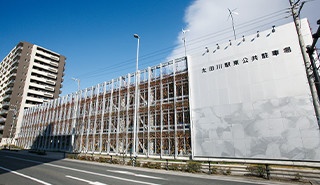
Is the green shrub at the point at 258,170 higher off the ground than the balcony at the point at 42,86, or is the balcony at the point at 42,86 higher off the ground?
the balcony at the point at 42,86

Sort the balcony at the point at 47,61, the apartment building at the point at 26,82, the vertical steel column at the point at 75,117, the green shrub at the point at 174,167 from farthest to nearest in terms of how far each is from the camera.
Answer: the balcony at the point at 47,61 → the apartment building at the point at 26,82 → the vertical steel column at the point at 75,117 → the green shrub at the point at 174,167

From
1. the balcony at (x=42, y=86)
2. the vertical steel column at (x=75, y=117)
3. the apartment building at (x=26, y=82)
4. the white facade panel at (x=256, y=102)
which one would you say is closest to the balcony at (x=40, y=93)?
the apartment building at (x=26, y=82)

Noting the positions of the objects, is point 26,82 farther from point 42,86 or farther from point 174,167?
point 174,167

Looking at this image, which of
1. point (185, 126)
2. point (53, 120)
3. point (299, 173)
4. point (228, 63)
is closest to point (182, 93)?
point (185, 126)

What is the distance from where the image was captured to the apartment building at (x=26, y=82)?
198 ft

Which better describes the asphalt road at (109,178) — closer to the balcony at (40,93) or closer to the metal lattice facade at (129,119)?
the metal lattice facade at (129,119)

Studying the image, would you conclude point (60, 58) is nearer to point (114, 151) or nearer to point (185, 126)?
point (114, 151)

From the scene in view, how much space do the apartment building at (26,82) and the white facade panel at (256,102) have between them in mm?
67012

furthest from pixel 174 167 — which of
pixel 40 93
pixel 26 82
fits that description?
pixel 26 82

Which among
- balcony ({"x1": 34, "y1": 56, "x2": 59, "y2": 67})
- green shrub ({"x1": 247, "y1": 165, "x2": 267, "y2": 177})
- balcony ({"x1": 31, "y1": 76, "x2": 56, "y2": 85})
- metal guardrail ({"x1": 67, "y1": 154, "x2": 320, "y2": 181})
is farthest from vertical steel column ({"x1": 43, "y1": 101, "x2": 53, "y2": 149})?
green shrub ({"x1": 247, "y1": 165, "x2": 267, "y2": 177})

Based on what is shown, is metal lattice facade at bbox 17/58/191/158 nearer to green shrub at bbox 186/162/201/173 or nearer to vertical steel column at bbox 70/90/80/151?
vertical steel column at bbox 70/90/80/151

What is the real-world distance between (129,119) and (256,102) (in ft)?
59.9

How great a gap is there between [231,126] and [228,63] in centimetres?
710

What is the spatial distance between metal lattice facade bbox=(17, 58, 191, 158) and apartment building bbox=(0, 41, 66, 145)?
3000cm
